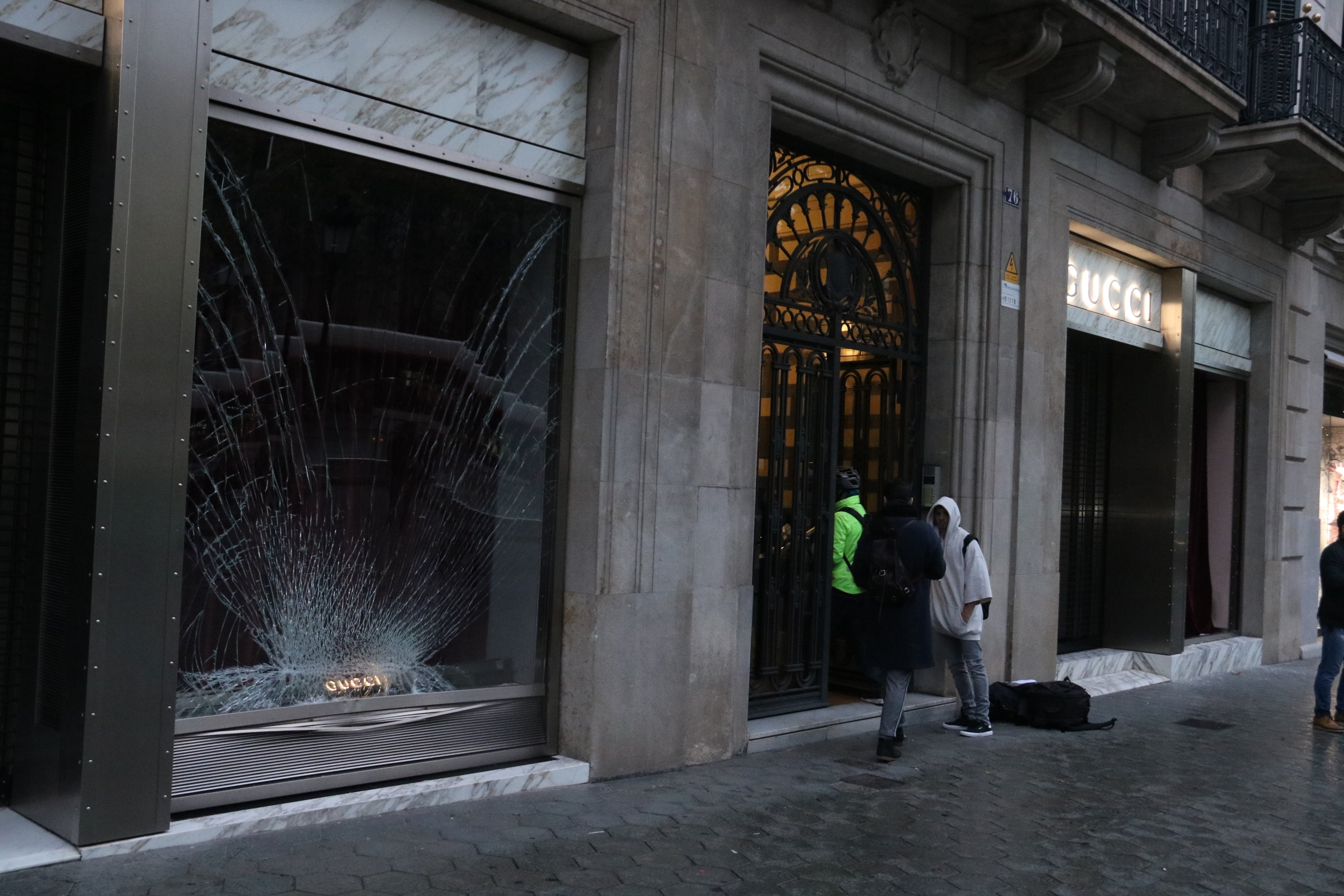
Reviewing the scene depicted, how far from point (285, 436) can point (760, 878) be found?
290 centimetres

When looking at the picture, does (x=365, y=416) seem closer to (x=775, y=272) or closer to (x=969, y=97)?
(x=775, y=272)

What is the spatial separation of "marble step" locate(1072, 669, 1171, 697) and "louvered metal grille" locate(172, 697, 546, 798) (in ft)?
19.9

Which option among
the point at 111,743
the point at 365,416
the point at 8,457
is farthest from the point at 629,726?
the point at 8,457

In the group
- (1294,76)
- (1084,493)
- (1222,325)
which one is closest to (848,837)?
(1084,493)

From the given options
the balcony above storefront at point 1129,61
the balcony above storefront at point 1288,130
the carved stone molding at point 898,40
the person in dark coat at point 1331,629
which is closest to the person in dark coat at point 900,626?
the carved stone molding at point 898,40

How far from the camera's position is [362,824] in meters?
5.35

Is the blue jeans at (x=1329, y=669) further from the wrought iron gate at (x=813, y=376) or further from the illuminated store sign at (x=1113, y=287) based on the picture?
the wrought iron gate at (x=813, y=376)

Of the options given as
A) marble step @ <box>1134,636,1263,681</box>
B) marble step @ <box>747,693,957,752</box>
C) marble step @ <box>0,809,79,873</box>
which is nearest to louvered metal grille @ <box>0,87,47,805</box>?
marble step @ <box>0,809,79,873</box>

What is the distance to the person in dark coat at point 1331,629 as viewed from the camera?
9305mm

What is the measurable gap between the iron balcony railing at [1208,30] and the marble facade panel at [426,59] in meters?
5.79

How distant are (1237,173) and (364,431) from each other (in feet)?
33.5

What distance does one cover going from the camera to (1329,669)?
30.8 feet

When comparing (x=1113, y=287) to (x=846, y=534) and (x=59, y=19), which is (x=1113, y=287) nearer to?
(x=846, y=534)

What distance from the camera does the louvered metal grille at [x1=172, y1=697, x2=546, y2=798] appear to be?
5145 millimetres
